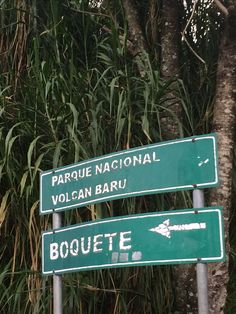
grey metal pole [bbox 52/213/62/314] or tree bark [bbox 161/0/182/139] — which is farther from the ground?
tree bark [bbox 161/0/182/139]

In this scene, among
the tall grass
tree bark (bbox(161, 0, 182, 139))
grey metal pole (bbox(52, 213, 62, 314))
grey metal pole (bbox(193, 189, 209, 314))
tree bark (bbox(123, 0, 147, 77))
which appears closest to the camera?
grey metal pole (bbox(193, 189, 209, 314))

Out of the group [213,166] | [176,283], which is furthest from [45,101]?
[213,166]

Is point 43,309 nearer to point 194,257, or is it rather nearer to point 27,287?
point 27,287

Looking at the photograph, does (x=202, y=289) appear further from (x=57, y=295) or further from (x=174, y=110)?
(x=174, y=110)

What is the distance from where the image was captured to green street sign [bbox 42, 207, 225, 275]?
7.54 feet

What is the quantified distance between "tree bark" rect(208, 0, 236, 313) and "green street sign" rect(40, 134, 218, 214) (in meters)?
1.15

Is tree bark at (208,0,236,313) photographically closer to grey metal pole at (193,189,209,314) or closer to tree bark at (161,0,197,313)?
tree bark at (161,0,197,313)

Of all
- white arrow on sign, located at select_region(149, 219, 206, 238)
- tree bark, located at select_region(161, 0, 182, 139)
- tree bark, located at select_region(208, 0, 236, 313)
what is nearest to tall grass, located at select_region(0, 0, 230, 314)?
tree bark, located at select_region(161, 0, 182, 139)

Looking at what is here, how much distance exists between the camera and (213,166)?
2357mm

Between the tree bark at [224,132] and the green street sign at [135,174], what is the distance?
1.15 meters

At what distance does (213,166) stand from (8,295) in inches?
77.7

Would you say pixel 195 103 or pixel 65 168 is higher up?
pixel 195 103

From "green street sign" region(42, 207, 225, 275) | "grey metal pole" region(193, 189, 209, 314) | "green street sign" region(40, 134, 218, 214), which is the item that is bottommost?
"grey metal pole" region(193, 189, 209, 314)

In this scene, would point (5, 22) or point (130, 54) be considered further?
point (5, 22)
